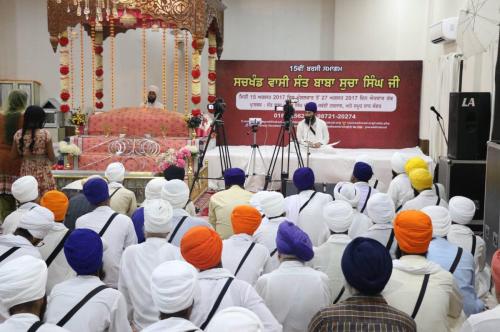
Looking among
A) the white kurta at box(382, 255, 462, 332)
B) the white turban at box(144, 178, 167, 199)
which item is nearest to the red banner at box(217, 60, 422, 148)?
the white turban at box(144, 178, 167, 199)

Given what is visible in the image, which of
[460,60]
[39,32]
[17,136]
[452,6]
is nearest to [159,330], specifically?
[17,136]

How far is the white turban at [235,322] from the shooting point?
162 cm

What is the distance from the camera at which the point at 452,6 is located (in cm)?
880

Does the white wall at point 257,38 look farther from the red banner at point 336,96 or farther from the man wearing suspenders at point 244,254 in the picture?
the man wearing suspenders at point 244,254

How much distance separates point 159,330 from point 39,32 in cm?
1166

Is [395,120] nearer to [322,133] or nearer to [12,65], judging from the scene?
[322,133]

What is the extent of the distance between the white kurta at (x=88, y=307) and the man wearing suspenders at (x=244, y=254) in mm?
730

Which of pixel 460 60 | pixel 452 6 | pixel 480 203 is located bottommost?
pixel 480 203

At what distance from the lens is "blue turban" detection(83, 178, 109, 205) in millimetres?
3852

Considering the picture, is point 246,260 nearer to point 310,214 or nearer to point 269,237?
point 269,237

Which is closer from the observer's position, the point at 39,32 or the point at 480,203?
the point at 480,203

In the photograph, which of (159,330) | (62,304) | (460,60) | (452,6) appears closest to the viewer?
(159,330)

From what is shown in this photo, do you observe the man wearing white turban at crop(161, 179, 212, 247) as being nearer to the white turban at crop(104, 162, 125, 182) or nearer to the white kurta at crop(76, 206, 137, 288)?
the white kurta at crop(76, 206, 137, 288)

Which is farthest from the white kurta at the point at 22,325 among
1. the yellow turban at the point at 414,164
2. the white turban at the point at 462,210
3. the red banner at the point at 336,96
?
the red banner at the point at 336,96
